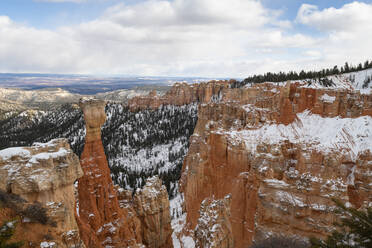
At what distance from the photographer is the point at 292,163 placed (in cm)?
2412

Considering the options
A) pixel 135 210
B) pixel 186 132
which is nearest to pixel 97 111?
pixel 135 210

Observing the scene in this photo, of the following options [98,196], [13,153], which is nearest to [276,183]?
[98,196]

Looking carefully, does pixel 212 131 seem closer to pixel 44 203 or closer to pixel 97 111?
pixel 97 111

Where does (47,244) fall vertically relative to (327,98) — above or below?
below

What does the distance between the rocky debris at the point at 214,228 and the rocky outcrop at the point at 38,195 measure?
754 cm

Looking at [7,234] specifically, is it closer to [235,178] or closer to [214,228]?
[214,228]

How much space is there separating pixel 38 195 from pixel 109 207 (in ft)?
26.1

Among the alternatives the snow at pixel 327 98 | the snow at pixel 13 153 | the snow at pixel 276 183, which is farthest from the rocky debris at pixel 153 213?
the snow at pixel 327 98

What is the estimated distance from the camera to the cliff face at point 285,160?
69.4ft

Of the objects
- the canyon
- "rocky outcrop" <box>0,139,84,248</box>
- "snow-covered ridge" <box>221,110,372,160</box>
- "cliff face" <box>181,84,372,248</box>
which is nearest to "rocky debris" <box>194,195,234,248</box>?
the canyon

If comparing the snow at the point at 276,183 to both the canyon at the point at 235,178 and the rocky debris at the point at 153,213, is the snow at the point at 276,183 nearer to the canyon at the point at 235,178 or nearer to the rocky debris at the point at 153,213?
the canyon at the point at 235,178

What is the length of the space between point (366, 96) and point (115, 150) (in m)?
98.6

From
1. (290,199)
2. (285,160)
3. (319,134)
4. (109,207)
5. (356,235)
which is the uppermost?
(319,134)

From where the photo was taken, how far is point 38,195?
1030cm
